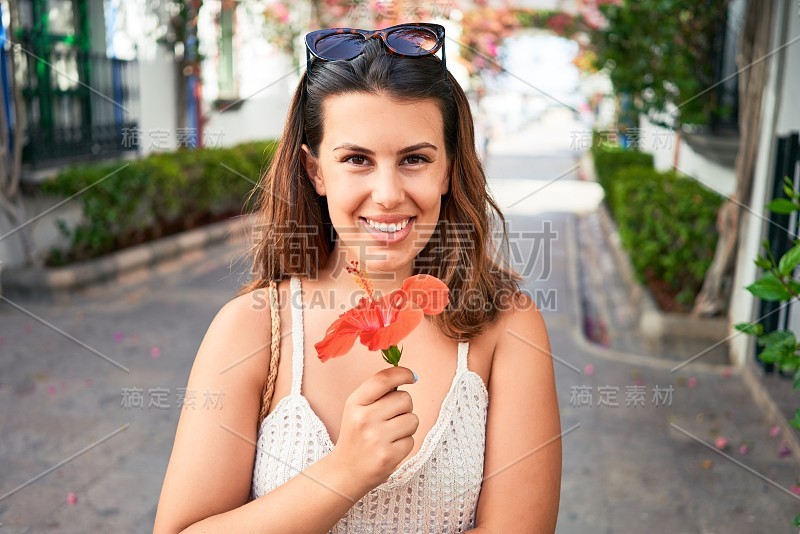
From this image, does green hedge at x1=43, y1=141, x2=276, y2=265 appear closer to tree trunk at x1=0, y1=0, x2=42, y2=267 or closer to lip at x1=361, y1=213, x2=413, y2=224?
tree trunk at x1=0, y1=0, x2=42, y2=267

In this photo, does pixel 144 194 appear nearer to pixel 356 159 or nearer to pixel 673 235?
pixel 673 235

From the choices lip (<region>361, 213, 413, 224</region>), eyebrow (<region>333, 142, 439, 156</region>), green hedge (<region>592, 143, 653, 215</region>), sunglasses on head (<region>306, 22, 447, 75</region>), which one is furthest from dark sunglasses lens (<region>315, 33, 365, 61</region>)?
green hedge (<region>592, 143, 653, 215</region>)

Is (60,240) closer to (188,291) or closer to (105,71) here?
(188,291)

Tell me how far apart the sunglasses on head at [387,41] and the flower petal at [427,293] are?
0.55 m

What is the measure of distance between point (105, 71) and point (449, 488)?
24.9ft

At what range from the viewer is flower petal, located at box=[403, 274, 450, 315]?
113cm


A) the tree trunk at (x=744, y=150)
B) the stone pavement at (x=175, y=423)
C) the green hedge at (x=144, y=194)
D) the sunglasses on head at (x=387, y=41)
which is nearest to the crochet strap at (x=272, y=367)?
the sunglasses on head at (x=387, y=41)

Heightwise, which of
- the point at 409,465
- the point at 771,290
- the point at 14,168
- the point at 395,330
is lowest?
the point at 409,465

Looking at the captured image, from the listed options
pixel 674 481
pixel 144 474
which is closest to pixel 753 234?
pixel 674 481

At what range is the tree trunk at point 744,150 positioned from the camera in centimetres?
481

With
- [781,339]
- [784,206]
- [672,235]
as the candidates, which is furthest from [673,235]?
[784,206]

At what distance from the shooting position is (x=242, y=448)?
57.9 inches

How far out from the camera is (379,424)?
4.02 ft

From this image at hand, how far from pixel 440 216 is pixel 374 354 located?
316mm
